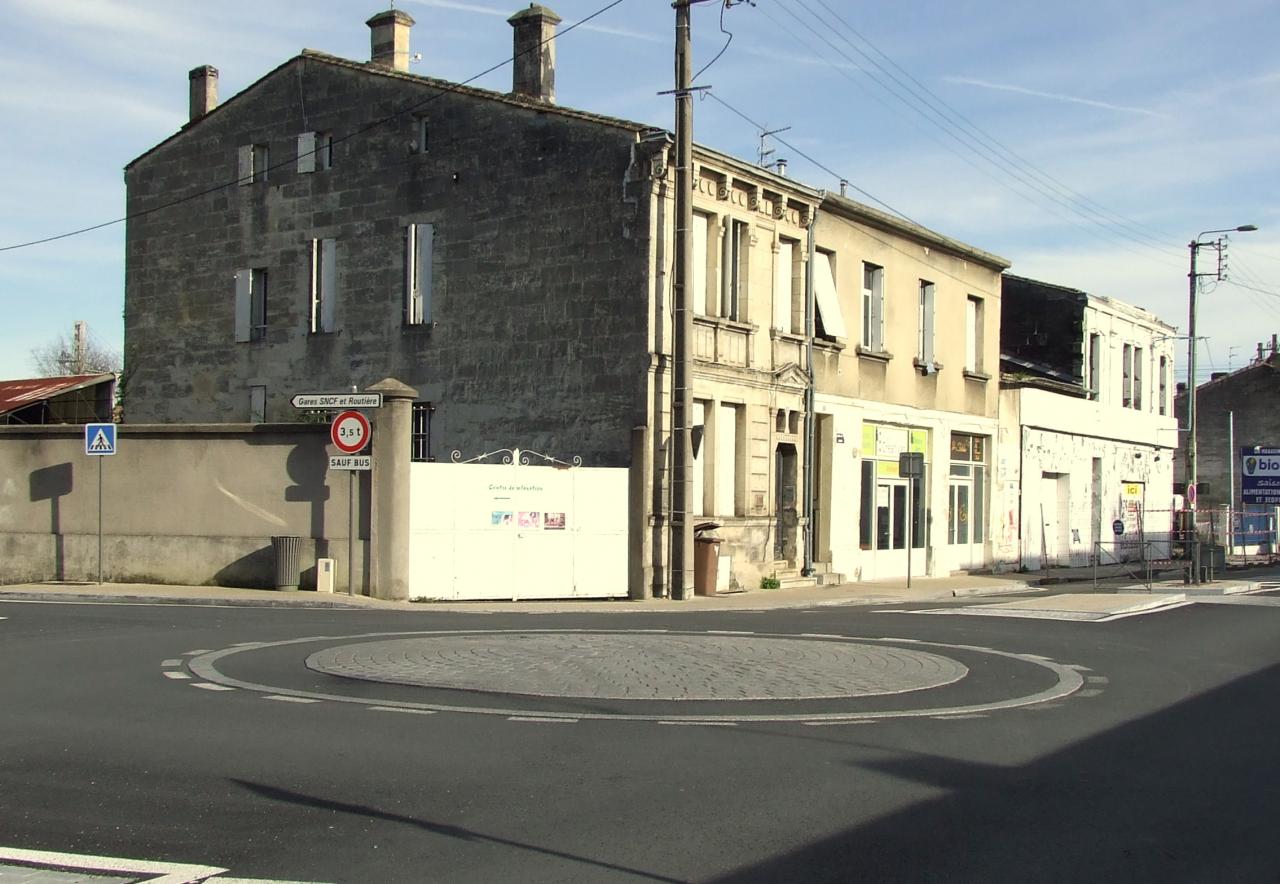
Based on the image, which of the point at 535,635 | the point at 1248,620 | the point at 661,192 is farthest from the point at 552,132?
the point at 1248,620

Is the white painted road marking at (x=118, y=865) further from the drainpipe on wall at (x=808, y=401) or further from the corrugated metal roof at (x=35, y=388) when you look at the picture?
the corrugated metal roof at (x=35, y=388)

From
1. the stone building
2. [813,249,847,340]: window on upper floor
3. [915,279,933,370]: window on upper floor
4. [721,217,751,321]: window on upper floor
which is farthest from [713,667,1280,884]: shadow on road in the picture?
the stone building

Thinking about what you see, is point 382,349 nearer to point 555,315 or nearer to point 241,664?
point 555,315

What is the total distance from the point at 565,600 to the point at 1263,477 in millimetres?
35004

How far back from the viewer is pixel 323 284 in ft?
93.9

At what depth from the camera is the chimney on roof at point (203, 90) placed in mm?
32000

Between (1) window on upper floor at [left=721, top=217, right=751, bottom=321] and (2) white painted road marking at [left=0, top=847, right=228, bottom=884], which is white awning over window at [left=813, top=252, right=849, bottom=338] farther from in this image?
(2) white painted road marking at [left=0, top=847, right=228, bottom=884]

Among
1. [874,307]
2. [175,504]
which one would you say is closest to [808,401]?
[874,307]

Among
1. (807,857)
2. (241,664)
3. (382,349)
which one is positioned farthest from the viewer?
(382,349)

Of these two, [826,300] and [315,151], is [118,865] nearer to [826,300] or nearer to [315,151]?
[826,300]

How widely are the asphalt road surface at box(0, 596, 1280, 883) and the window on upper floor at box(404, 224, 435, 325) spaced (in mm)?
12633

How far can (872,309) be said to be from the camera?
100 feet

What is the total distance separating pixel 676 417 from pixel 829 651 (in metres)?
9.11

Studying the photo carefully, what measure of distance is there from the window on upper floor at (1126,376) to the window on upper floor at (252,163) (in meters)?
27.3
